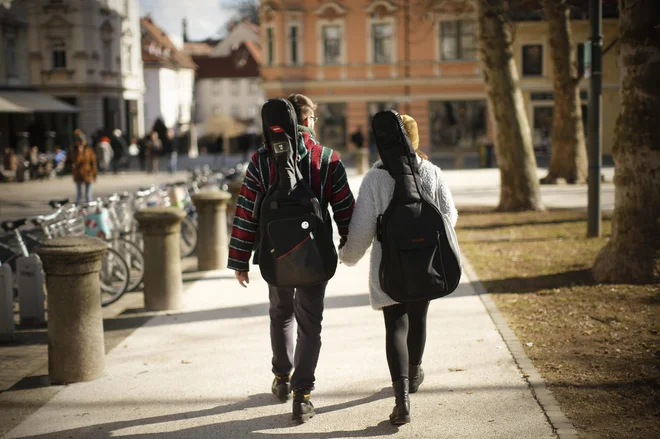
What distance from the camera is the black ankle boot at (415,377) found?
5719 mm

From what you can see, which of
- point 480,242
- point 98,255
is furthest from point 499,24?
point 98,255

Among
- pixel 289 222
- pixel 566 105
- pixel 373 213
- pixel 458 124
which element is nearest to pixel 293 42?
pixel 458 124

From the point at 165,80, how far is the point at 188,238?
59723mm

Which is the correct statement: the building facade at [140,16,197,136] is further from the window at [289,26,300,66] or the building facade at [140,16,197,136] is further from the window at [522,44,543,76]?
the window at [522,44,543,76]

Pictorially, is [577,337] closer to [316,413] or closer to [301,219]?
[316,413]

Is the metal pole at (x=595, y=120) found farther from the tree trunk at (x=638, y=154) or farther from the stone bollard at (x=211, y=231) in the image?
the stone bollard at (x=211, y=231)

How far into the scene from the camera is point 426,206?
5.02 m

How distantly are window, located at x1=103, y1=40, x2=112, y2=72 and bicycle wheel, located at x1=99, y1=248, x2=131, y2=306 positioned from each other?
44.3m

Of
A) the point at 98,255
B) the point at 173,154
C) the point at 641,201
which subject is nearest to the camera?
the point at 98,255

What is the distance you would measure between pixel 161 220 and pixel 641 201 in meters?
4.80

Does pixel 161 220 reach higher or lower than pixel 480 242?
higher

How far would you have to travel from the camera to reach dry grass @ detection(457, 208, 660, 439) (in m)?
5.41

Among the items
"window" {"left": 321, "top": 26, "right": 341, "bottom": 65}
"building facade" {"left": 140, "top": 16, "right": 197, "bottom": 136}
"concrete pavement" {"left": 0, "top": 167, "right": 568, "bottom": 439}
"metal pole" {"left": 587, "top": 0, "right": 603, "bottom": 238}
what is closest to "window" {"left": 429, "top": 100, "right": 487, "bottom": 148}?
"window" {"left": 321, "top": 26, "right": 341, "bottom": 65}

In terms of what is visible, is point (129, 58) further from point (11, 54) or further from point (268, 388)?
point (268, 388)
